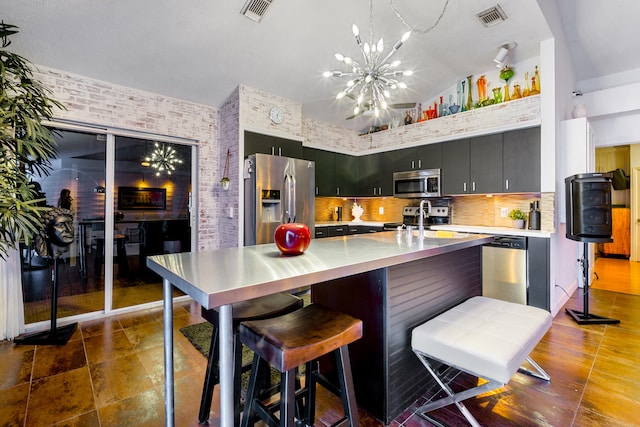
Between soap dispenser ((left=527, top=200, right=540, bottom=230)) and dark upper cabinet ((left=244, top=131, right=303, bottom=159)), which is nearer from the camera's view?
soap dispenser ((left=527, top=200, right=540, bottom=230))

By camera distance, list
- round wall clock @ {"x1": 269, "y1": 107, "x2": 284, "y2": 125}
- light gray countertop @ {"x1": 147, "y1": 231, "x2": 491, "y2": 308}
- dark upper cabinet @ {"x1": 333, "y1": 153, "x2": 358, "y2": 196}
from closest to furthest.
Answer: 1. light gray countertop @ {"x1": 147, "y1": 231, "x2": 491, "y2": 308}
2. round wall clock @ {"x1": 269, "y1": 107, "x2": 284, "y2": 125}
3. dark upper cabinet @ {"x1": 333, "y1": 153, "x2": 358, "y2": 196}

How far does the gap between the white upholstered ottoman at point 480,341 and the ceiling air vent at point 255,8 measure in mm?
3230

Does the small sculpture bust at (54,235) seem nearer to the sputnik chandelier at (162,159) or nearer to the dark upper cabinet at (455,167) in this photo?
the sputnik chandelier at (162,159)

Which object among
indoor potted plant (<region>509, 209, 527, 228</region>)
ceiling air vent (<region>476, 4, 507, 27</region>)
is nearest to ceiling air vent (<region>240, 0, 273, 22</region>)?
ceiling air vent (<region>476, 4, 507, 27</region>)

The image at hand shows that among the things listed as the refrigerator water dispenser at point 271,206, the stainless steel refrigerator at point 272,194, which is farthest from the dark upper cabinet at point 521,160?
the refrigerator water dispenser at point 271,206

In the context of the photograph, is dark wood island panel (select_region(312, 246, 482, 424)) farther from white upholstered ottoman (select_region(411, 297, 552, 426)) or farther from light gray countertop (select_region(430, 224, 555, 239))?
light gray countertop (select_region(430, 224, 555, 239))

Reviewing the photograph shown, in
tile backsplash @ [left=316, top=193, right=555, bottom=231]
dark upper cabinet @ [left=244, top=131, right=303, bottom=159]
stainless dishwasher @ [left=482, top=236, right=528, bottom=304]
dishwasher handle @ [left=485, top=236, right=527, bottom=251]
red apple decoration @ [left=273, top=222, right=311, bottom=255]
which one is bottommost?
stainless dishwasher @ [left=482, top=236, right=528, bottom=304]

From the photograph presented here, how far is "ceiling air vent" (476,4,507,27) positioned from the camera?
3.32 meters

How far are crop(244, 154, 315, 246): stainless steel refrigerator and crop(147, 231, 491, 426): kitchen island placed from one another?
1.96 m

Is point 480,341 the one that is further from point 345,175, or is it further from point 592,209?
point 345,175

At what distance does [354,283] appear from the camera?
189 cm

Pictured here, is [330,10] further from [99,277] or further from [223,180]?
[99,277]

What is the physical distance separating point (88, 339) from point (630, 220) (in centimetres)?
1004

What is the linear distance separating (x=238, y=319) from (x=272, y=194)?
8.83 ft
